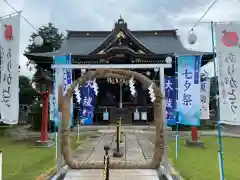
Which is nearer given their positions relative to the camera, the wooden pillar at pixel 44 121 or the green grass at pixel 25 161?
the green grass at pixel 25 161

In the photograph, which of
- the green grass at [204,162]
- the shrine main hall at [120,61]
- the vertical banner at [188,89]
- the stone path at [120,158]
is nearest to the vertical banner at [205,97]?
the green grass at [204,162]

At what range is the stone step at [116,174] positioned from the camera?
7.17 m

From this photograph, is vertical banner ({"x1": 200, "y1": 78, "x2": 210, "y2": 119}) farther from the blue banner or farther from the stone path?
the blue banner

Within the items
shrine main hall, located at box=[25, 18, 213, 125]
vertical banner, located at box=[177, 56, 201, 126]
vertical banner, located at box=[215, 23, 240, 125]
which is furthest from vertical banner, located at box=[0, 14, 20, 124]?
shrine main hall, located at box=[25, 18, 213, 125]

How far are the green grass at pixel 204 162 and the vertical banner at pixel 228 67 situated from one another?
255 cm

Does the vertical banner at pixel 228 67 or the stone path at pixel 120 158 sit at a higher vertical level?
the vertical banner at pixel 228 67

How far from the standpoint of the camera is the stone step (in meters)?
7.17

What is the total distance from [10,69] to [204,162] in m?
6.62

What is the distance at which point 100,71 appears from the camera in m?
7.54

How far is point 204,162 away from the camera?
950cm

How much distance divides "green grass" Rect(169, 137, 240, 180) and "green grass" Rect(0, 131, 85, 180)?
4.05m

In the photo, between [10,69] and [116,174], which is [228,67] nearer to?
[116,174]

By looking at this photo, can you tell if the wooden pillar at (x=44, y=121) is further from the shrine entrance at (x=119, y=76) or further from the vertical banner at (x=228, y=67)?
the vertical banner at (x=228, y=67)

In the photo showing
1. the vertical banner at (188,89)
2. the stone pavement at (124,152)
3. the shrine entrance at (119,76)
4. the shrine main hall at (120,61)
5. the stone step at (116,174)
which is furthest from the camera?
the shrine main hall at (120,61)
